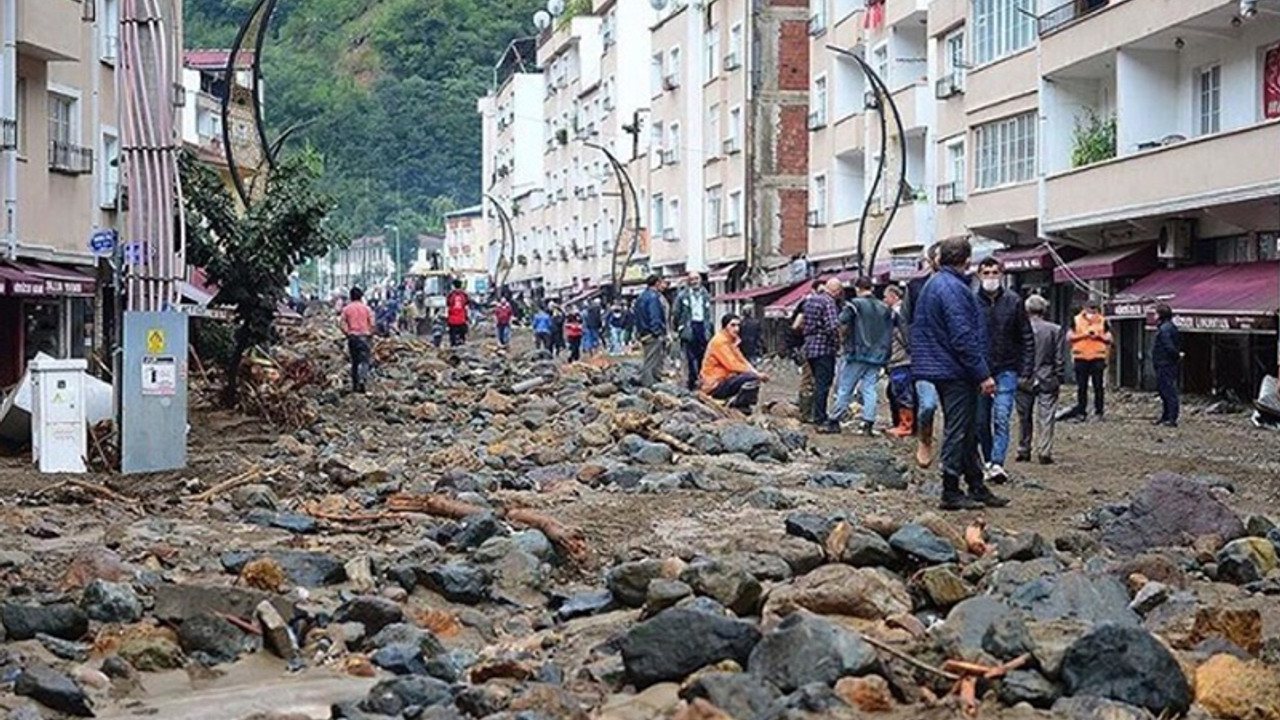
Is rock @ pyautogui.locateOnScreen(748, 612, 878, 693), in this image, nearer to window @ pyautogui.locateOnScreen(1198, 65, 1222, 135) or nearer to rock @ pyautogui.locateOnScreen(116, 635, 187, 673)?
rock @ pyautogui.locateOnScreen(116, 635, 187, 673)

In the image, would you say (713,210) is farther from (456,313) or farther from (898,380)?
(898,380)

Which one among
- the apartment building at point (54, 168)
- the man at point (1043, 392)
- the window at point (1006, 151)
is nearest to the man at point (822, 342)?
the man at point (1043, 392)

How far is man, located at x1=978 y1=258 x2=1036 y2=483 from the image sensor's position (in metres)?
14.2

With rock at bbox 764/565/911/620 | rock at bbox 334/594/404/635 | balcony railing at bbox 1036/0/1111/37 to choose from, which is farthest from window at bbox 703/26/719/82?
rock at bbox 764/565/911/620

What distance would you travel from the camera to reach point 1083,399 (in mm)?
23719

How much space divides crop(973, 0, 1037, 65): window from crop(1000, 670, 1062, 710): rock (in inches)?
1169

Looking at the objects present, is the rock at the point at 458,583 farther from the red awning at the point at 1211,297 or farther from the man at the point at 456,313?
the man at the point at 456,313

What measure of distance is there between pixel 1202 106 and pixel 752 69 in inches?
968

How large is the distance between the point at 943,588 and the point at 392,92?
Result: 4727 inches

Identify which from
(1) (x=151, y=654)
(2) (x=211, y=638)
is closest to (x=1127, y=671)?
(2) (x=211, y=638)

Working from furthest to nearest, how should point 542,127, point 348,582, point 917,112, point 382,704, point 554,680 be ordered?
point 542,127 → point 917,112 → point 348,582 → point 554,680 → point 382,704

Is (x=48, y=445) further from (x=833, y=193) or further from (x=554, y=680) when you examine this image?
(x=833, y=193)

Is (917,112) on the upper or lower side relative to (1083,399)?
upper

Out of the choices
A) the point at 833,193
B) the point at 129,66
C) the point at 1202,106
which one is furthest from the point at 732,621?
the point at 833,193
